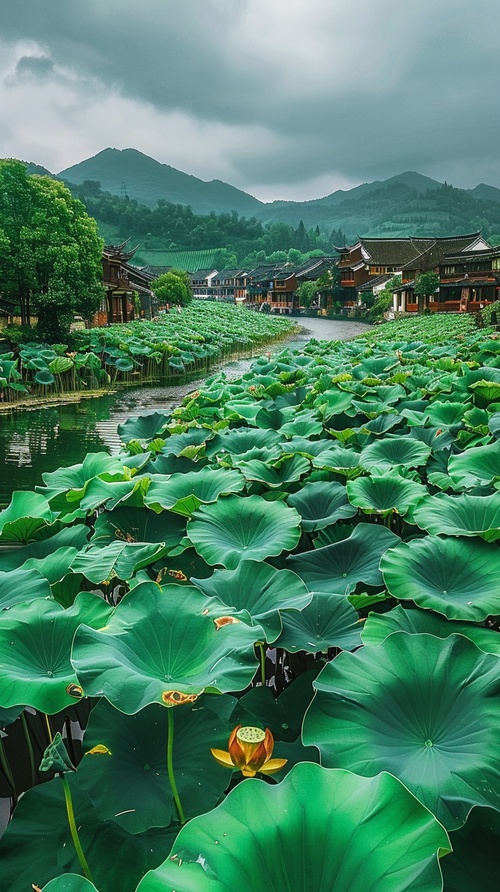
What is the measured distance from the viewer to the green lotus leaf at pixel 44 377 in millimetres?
15414

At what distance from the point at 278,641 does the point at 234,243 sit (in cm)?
12283

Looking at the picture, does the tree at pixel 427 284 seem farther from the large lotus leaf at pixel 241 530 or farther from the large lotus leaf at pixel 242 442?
the large lotus leaf at pixel 241 530

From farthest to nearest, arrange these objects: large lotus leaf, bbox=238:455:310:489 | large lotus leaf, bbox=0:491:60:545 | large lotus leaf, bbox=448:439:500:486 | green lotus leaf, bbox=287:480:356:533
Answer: large lotus leaf, bbox=238:455:310:489 → large lotus leaf, bbox=448:439:500:486 → green lotus leaf, bbox=287:480:356:533 → large lotus leaf, bbox=0:491:60:545

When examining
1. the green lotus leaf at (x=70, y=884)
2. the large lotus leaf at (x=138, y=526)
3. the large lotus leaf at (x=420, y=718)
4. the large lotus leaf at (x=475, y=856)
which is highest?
the large lotus leaf at (x=420, y=718)

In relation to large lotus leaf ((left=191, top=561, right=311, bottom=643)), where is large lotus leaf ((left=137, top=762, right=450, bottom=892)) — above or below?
above

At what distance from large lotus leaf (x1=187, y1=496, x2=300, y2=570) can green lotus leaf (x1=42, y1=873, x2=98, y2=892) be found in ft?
4.59

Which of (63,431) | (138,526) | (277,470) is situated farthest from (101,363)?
(138,526)

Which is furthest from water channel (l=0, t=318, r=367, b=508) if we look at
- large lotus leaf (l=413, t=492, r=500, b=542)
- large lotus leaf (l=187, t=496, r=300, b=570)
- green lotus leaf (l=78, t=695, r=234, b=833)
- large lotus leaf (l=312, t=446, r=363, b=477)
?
green lotus leaf (l=78, t=695, r=234, b=833)

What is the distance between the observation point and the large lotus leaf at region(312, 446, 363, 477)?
3.65 meters

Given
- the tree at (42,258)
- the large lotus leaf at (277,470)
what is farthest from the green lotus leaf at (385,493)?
the tree at (42,258)

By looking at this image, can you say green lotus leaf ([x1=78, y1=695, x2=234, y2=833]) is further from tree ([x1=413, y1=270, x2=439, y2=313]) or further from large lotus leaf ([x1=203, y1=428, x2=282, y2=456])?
tree ([x1=413, y1=270, x2=439, y2=313])

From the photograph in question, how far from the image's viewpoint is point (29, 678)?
5.67 ft

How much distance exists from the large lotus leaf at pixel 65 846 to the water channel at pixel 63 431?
590cm

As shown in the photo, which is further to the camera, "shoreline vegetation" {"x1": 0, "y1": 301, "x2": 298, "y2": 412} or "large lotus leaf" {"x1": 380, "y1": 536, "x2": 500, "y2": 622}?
"shoreline vegetation" {"x1": 0, "y1": 301, "x2": 298, "y2": 412}
